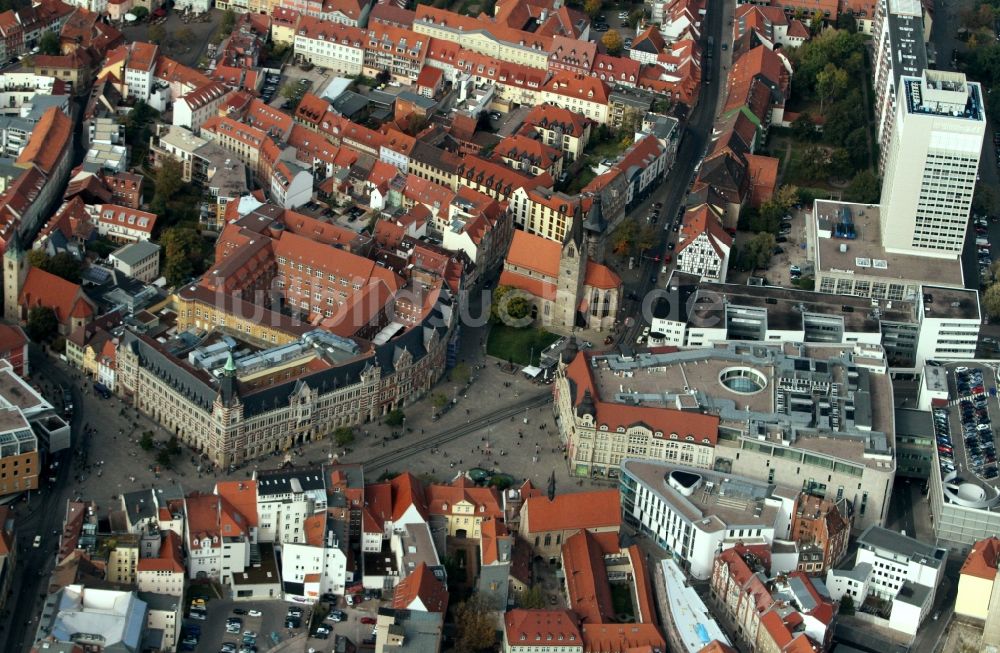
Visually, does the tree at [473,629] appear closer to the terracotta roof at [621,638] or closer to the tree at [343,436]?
the terracotta roof at [621,638]

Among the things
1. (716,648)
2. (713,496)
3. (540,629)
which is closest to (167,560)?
(540,629)

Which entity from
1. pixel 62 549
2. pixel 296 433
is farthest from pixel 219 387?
pixel 62 549

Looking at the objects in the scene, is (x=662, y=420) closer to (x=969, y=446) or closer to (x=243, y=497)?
(x=969, y=446)

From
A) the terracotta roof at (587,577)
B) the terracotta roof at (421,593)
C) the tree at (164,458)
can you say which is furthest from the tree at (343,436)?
the terracotta roof at (587,577)

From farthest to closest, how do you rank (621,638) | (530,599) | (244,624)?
(530,599) → (244,624) → (621,638)

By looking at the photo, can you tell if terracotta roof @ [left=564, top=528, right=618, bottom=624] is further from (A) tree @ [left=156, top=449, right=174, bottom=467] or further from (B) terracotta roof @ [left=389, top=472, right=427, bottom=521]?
(A) tree @ [left=156, top=449, right=174, bottom=467]

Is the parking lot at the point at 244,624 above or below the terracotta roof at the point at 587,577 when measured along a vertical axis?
below
